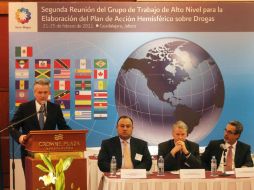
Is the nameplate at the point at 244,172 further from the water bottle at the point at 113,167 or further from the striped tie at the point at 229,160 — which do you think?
the water bottle at the point at 113,167

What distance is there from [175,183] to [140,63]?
2095 mm

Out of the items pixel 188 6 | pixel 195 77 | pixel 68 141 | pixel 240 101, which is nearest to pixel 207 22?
pixel 188 6

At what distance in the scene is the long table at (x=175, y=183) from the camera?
14.8ft

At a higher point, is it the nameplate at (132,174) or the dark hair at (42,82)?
the dark hair at (42,82)

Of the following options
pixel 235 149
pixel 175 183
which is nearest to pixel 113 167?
pixel 175 183

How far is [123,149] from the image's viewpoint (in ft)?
17.5

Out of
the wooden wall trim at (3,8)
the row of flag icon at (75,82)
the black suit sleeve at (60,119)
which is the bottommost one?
the black suit sleeve at (60,119)

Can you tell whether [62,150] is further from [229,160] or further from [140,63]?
[140,63]

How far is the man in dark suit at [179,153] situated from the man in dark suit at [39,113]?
1.16 metres

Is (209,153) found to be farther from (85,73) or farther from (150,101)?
(85,73)

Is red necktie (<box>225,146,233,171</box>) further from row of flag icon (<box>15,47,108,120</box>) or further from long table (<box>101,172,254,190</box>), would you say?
row of flag icon (<box>15,47,108,120</box>)

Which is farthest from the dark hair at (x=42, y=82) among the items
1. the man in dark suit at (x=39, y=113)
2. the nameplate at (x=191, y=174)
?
the nameplate at (x=191, y=174)

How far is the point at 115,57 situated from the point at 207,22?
1252 mm

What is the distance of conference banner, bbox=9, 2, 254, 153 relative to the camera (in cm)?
612
